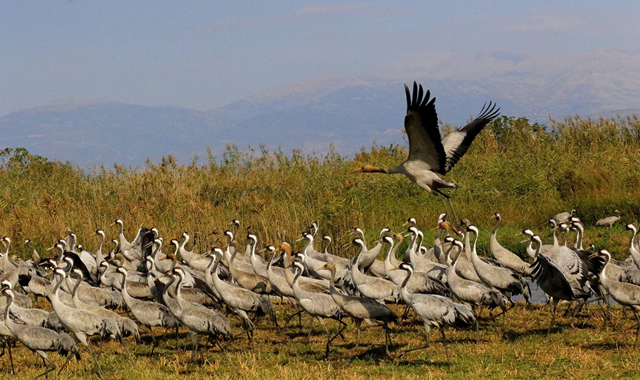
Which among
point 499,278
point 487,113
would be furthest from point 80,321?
point 487,113

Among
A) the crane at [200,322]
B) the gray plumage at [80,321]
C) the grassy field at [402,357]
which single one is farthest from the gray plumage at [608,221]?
the gray plumage at [80,321]

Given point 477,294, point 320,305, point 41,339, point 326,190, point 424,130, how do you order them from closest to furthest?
point 41,339
point 320,305
point 477,294
point 424,130
point 326,190

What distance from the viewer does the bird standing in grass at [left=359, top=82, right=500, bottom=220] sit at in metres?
11.5

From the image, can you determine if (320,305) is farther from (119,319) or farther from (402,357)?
(119,319)

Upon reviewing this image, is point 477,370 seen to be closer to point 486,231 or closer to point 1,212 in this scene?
point 486,231

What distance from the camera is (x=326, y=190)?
15656mm

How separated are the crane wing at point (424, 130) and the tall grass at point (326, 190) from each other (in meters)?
2.30

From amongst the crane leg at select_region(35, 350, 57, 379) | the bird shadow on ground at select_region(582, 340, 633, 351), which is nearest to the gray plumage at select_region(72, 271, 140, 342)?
the crane leg at select_region(35, 350, 57, 379)

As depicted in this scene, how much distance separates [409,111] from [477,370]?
4.67 m

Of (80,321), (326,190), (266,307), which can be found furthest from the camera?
(326,190)

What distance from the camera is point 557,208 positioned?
1653 centimetres

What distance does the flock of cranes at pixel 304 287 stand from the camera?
340 inches

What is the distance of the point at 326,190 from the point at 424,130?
400cm

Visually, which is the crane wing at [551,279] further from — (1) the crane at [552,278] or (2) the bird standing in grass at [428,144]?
(2) the bird standing in grass at [428,144]
